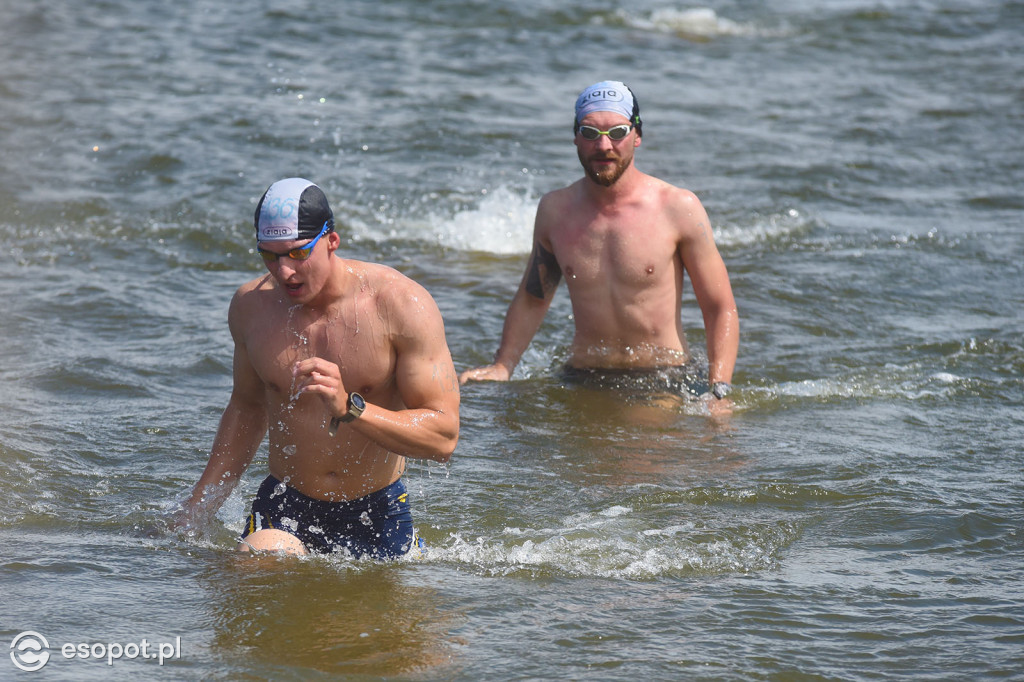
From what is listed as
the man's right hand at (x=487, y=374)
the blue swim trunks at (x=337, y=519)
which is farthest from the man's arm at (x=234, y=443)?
the man's right hand at (x=487, y=374)

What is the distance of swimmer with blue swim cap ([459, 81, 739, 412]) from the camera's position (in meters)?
6.92

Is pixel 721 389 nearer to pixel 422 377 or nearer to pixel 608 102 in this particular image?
pixel 608 102

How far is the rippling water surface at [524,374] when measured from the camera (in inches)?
186

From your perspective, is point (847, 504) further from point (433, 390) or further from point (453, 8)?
point (453, 8)

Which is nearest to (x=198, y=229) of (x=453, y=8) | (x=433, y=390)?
(x=433, y=390)

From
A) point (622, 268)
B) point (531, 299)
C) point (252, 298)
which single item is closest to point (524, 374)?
point (531, 299)

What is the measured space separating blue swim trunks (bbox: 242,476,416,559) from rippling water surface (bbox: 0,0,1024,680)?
100mm

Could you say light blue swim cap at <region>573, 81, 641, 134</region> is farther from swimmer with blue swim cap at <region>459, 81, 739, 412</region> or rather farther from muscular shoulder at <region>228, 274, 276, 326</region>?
muscular shoulder at <region>228, 274, 276, 326</region>

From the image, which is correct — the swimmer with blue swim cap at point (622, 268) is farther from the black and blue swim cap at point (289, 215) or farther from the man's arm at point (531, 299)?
the black and blue swim cap at point (289, 215)

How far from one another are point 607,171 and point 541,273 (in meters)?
0.74

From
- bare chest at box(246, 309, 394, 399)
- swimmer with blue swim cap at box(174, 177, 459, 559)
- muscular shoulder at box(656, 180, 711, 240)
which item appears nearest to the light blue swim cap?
muscular shoulder at box(656, 180, 711, 240)

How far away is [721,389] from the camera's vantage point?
22.9ft

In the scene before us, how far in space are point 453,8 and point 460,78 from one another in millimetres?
5050

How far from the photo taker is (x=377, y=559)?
16.7ft
